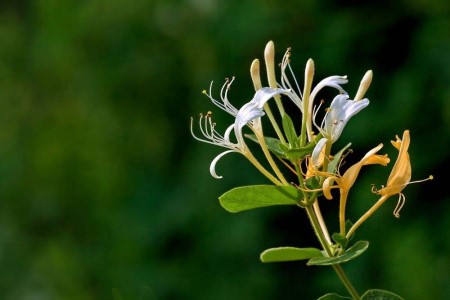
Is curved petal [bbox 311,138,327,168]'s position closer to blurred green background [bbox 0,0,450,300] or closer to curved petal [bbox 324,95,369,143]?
curved petal [bbox 324,95,369,143]

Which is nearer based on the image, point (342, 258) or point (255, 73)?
point (342, 258)

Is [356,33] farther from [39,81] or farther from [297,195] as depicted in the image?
[297,195]

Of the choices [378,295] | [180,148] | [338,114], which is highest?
[338,114]

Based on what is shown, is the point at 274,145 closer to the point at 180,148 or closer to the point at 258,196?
the point at 258,196

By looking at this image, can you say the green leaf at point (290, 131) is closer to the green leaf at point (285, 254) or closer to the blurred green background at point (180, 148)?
the green leaf at point (285, 254)

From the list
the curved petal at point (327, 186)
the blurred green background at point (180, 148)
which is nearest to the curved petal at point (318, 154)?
the curved petal at point (327, 186)

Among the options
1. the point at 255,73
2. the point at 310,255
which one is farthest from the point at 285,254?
the point at 255,73
